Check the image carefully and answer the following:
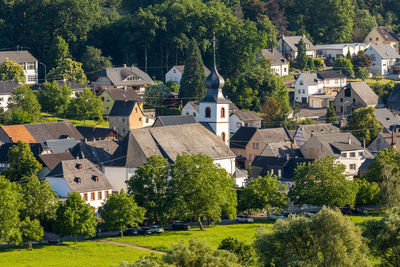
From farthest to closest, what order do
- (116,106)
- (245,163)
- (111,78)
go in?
(111,78), (116,106), (245,163)

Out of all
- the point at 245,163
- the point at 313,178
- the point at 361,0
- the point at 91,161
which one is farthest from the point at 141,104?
the point at 361,0

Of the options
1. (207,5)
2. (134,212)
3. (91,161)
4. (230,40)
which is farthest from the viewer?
(207,5)

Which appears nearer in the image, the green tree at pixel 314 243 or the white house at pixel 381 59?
the green tree at pixel 314 243

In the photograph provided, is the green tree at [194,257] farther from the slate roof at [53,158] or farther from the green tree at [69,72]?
the green tree at [69,72]

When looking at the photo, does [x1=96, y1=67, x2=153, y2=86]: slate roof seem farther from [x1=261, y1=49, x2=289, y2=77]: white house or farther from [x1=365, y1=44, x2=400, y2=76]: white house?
[x1=365, y1=44, x2=400, y2=76]: white house

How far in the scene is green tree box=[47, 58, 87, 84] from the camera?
124m

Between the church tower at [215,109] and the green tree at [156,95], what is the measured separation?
2855cm

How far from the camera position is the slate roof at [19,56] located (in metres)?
126

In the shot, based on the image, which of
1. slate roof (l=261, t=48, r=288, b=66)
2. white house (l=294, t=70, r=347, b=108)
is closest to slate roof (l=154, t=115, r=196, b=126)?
white house (l=294, t=70, r=347, b=108)

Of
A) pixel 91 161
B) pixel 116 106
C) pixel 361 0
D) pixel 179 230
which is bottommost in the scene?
pixel 179 230

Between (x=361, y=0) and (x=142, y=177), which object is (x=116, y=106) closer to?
(x=142, y=177)

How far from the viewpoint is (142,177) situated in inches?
3091

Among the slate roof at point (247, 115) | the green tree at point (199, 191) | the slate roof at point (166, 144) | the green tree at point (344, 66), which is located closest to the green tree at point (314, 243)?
the green tree at point (199, 191)

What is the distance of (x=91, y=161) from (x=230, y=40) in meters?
50.7
